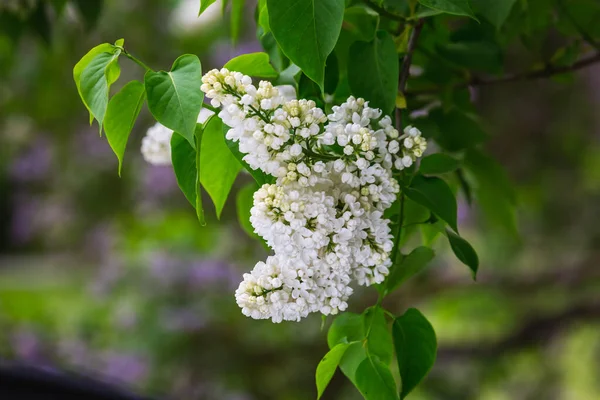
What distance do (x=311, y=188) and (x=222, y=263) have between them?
1.14 metres

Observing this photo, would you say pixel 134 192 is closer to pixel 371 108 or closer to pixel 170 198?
pixel 170 198

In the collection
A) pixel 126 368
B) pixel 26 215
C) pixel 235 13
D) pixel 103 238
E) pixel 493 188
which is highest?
pixel 235 13

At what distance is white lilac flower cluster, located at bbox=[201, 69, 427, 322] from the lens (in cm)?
26

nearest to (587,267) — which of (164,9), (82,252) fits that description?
(164,9)

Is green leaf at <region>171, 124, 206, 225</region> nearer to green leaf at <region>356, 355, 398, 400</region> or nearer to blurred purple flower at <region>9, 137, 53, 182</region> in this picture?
green leaf at <region>356, 355, 398, 400</region>

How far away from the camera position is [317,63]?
269 millimetres

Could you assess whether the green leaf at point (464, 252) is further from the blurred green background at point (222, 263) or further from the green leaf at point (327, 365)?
the blurred green background at point (222, 263)

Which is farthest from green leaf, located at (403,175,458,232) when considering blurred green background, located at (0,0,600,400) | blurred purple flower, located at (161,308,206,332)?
blurred purple flower, located at (161,308,206,332)

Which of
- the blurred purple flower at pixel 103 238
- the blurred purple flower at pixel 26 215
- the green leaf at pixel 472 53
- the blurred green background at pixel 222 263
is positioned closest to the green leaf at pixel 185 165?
the green leaf at pixel 472 53

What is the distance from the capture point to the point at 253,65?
307 mm

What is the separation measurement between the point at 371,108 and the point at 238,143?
6 centimetres

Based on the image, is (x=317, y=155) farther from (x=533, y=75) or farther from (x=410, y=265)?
(x=533, y=75)

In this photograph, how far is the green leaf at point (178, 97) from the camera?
26cm

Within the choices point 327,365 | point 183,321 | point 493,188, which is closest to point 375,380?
point 327,365
